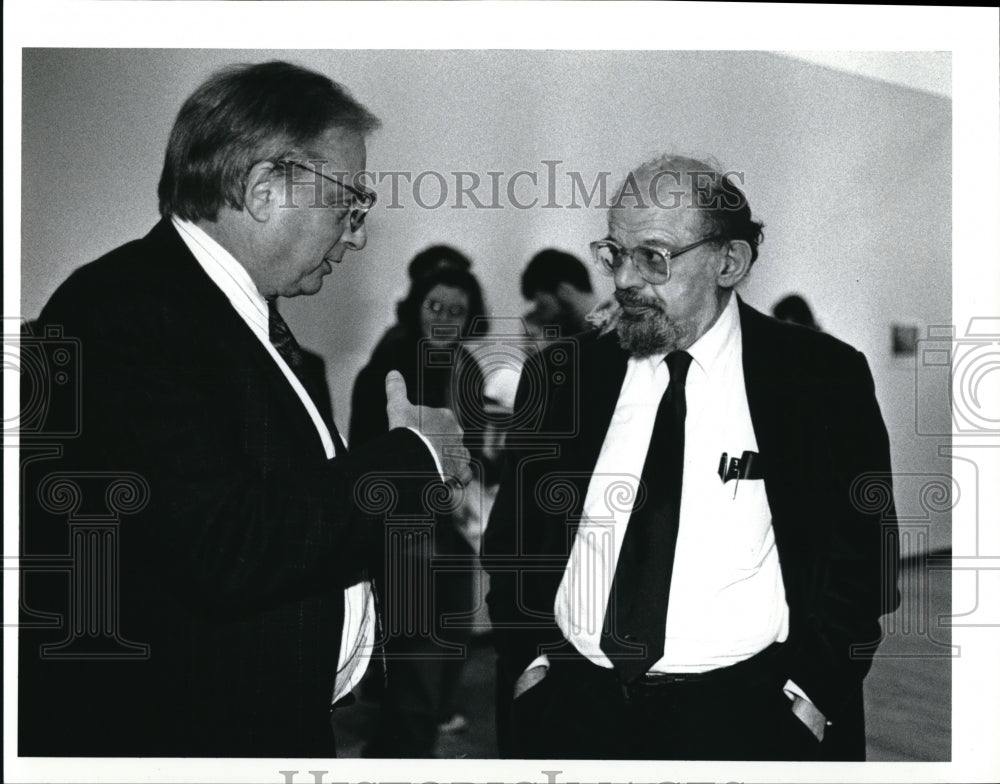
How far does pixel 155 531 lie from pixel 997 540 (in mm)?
2317

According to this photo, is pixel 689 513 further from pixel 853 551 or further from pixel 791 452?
pixel 853 551

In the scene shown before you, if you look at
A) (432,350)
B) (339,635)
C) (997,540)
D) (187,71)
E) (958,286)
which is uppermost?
(187,71)

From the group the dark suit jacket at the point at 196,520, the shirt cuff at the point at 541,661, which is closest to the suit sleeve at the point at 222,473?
the dark suit jacket at the point at 196,520

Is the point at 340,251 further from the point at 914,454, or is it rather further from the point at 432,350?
the point at 914,454

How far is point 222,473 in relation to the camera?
265 centimetres

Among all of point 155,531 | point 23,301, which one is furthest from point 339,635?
point 23,301

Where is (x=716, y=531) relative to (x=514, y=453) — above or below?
below

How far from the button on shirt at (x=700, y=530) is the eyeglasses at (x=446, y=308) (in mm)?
477

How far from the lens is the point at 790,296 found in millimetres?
2807

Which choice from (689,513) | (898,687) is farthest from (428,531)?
(898,687)

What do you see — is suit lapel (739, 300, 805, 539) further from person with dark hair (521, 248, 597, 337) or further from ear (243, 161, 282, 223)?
ear (243, 161, 282, 223)

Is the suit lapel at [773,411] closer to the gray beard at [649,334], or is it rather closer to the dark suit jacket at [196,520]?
the gray beard at [649,334]

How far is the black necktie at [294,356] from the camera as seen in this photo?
2.77 metres

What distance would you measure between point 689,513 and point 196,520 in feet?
4.24
